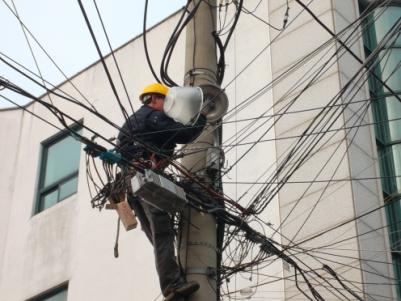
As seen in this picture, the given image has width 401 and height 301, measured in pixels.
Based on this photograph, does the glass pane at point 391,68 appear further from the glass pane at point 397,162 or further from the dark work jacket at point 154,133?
the dark work jacket at point 154,133

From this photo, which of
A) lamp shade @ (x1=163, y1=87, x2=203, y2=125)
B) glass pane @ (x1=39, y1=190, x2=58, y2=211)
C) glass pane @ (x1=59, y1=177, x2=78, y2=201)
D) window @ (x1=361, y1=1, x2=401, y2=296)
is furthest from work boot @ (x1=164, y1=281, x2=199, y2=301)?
glass pane @ (x1=39, y1=190, x2=58, y2=211)

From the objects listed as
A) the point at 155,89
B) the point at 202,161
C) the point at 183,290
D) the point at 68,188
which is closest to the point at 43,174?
the point at 68,188

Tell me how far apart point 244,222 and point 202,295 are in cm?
95

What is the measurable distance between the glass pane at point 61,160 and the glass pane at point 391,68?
6468 mm

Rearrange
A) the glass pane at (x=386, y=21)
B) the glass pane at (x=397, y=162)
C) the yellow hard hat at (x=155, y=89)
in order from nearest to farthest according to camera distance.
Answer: the yellow hard hat at (x=155, y=89), the glass pane at (x=397, y=162), the glass pane at (x=386, y=21)

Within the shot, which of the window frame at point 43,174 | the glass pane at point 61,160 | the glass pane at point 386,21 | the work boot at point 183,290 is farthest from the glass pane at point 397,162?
the glass pane at point 61,160

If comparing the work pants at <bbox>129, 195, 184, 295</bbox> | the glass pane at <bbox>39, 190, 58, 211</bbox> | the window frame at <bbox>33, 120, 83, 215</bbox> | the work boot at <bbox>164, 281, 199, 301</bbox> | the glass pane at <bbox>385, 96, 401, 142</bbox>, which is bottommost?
the work boot at <bbox>164, 281, 199, 301</bbox>

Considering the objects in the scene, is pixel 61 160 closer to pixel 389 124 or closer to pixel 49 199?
pixel 49 199

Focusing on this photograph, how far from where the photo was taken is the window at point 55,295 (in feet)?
49.3

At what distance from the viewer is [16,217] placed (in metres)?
17.1

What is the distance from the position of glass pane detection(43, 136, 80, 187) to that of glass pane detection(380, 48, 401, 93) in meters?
6.47

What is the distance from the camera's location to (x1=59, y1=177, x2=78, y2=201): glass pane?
16422 mm

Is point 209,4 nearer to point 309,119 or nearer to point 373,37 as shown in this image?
point 309,119

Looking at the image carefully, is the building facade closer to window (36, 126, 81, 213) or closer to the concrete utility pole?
window (36, 126, 81, 213)
